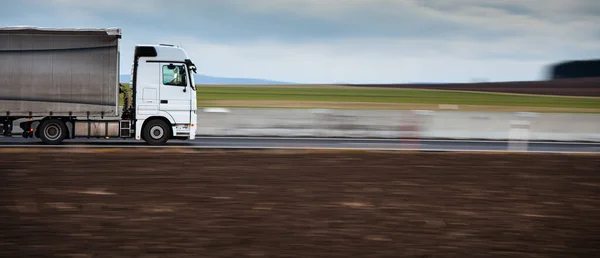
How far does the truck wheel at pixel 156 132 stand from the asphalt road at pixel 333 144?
0.24 m

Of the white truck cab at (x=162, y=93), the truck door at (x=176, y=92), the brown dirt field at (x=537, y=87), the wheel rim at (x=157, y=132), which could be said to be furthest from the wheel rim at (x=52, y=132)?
the brown dirt field at (x=537, y=87)

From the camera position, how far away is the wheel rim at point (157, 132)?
68.0ft

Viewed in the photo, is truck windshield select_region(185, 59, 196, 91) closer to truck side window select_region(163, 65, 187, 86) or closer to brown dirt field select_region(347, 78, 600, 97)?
truck side window select_region(163, 65, 187, 86)

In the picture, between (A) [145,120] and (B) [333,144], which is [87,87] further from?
(B) [333,144]

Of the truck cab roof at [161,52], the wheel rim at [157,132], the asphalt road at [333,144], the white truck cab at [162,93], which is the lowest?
the asphalt road at [333,144]

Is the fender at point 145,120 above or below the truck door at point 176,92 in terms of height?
below

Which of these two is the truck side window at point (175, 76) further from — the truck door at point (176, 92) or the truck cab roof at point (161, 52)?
the truck cab roof at point (161, 52)

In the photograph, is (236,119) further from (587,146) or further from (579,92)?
(579,92)

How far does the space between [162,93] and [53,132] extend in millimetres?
2971

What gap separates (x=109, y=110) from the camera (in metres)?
20.6

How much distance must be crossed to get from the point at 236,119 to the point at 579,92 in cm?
4419

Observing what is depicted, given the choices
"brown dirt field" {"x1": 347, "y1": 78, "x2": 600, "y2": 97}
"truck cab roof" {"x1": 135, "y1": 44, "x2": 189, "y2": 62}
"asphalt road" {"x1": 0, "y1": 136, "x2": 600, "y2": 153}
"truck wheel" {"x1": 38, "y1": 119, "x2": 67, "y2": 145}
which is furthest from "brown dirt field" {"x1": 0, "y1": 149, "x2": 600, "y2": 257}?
"brown dirt field" {"x1": 347, "y1": 78, "x2": 600, "y2": 97}

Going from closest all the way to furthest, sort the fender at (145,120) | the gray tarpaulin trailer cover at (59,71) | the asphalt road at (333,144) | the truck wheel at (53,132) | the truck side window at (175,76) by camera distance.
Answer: the asphalt road at (333,144) < the gray tarpaulin trailer cover at (59,71) < the truck wheel at (53,132) < the truck side window at (175,76) < the fender at (145,120)

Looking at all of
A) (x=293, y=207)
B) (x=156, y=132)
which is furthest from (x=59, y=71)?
(x=293, y=207)
